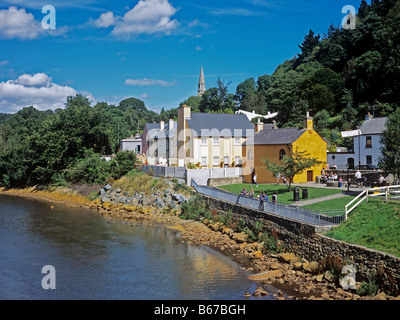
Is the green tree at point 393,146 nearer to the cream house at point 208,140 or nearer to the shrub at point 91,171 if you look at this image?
the cream house at point 208,140

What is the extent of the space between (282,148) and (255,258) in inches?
769

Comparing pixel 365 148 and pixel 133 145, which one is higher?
pixel 133 145

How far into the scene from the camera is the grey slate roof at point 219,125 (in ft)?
162

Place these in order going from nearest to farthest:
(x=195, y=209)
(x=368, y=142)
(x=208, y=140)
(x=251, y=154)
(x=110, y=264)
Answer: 1. (x=110, y=264)
2. (x=195, y=209)
3. (x=251, y=154)
4. (x=368, y=142)
5. (x=208, y=140)

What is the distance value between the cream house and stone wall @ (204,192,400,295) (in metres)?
18.5

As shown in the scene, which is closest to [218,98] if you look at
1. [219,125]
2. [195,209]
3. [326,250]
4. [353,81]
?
[353,81]

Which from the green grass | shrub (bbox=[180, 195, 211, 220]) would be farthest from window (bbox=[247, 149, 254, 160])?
the green grass

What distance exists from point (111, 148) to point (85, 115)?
6.85 metres

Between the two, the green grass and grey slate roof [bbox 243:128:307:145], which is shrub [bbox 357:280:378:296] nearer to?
the green grass

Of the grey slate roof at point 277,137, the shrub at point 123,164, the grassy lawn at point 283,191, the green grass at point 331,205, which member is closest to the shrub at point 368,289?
the green grass at point 331,205

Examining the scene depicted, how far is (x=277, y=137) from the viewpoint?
1716 inches

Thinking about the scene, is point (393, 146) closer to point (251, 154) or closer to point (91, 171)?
point (251, 154)

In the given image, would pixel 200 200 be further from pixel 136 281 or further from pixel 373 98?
pixel 373 98
